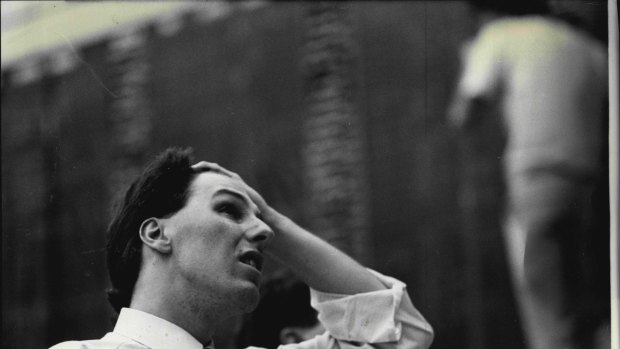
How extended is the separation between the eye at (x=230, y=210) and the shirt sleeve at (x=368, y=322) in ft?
1.05

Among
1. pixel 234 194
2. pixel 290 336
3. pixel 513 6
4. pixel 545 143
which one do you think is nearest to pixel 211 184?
pixel 234 194

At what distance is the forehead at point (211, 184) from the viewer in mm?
2572

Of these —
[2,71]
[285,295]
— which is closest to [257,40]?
[2,71]

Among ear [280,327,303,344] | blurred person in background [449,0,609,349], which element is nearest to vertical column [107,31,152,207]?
blurred person in background [449,0,609,349]

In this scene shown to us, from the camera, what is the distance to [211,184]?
259 centimetres

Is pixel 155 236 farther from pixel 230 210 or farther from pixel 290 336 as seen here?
pixel 290 336

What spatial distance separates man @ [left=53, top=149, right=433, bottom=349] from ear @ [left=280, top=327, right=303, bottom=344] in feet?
1.05

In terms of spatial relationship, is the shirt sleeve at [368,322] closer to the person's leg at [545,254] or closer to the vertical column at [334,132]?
the person's leg at [545,254]

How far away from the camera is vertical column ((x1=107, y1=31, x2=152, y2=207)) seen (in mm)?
4734

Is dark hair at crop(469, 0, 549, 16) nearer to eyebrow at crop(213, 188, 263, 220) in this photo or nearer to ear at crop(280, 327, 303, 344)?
ear at crop(280, 327, 303, 344)

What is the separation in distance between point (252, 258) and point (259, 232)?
0.06 m

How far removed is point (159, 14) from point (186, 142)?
72cm

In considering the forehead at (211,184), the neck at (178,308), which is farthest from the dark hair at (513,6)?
the neck at (178,308)

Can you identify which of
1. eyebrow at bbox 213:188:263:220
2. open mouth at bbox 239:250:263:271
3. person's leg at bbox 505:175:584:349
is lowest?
person's leg at bbox 505:175:584:349
